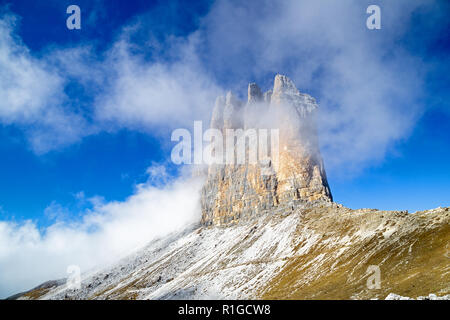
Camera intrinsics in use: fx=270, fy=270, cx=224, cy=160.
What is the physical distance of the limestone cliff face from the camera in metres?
144

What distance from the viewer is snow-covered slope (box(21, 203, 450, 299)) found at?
147 feet

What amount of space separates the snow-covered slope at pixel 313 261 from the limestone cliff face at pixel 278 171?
2795cm

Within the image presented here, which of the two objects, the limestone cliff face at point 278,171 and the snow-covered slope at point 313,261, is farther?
the limestone cliff face at point 278,171

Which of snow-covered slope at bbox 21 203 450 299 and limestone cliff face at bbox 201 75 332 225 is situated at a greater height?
limestone cliff face at bbox 201 75 332 225

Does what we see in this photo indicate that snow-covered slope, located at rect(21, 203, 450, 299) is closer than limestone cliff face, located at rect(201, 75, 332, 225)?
Yes

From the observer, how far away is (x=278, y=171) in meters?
157

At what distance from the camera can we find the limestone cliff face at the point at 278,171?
473 feet

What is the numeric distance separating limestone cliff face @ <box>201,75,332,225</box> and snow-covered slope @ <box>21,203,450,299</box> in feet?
91.7

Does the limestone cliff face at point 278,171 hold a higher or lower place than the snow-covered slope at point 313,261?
higher
